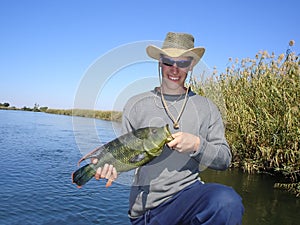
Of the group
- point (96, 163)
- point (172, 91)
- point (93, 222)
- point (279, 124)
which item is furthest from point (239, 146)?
point (96, 163)

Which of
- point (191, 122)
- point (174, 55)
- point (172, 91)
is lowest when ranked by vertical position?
point (191, 122)

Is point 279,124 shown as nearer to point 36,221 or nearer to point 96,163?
point 36,221

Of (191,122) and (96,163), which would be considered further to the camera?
(191,122)

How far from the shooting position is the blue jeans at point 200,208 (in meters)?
2.48

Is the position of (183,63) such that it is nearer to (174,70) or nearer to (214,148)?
(174,70)

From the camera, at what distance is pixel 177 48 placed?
302cm

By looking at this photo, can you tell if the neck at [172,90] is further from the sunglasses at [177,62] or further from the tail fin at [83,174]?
the tail fin at [83,174]

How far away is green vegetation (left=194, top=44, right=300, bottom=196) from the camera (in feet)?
26.1

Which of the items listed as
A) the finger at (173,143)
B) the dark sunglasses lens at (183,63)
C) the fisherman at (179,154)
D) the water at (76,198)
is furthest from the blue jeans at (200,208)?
the water at (76,198)

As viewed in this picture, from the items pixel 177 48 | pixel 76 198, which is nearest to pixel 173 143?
pixel 177 48

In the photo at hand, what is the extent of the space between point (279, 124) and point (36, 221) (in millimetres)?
6180

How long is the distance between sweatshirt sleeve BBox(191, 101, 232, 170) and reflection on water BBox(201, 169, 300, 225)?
414 cm

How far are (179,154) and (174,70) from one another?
0.78 m

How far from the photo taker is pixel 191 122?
119 inches
